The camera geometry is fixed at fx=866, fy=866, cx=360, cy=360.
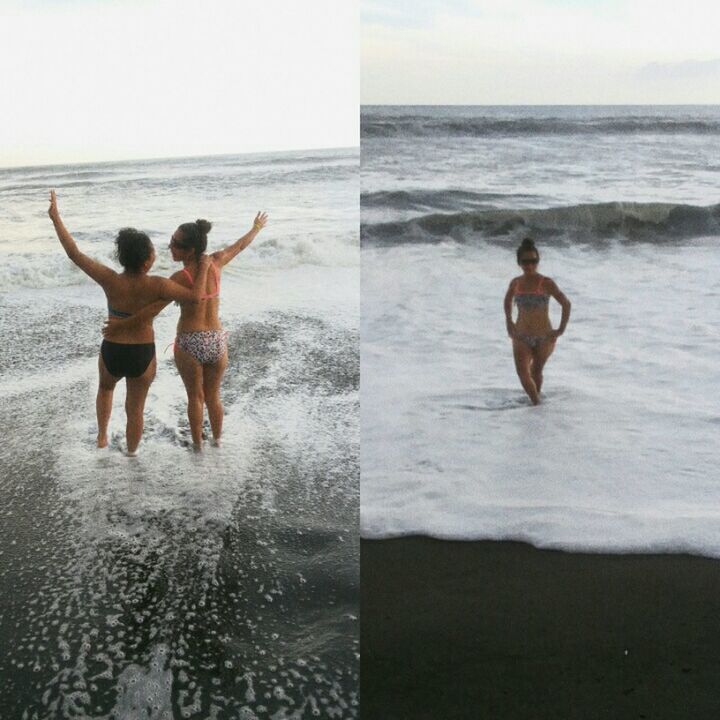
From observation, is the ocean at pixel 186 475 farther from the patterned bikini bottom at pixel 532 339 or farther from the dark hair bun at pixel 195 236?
the patterned bikini bottom at pixel 532 339

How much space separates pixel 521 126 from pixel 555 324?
0.72m

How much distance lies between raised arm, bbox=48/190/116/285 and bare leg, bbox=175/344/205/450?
26cm

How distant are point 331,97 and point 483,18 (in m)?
0.59

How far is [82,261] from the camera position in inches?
79.9

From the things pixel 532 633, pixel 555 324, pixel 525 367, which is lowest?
pixel 532 633

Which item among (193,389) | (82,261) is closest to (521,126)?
(193,389)

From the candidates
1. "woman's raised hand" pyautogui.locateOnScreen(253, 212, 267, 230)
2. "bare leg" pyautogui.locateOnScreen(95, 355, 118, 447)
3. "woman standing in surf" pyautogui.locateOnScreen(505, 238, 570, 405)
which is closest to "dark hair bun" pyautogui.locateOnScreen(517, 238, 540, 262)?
"woman standing in surf" pyautogui.locateOnScreen(505, 238, 570, 405)

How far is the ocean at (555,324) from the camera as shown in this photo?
7.95 feet

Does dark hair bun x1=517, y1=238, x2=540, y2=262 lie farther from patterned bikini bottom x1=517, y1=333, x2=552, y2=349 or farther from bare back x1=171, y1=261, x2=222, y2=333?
bare back x1=171, y1=261, x2=222, y2=333

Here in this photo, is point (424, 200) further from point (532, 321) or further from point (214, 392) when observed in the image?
point (214, 392)

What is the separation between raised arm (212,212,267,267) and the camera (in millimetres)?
2096

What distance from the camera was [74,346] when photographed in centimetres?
222

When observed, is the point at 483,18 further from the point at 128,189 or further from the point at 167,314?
the point at 167,314

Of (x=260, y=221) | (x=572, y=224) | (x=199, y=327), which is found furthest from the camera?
(x=572, y=224)
